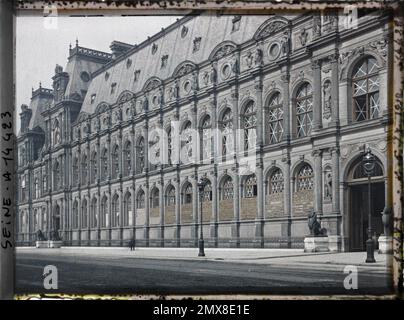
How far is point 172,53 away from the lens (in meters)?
6.03

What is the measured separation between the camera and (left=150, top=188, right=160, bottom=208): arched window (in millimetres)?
5881

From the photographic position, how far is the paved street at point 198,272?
192 inches

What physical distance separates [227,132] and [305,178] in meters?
1.38

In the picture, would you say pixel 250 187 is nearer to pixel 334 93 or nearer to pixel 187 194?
pixel 187 194

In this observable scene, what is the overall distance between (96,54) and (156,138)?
1.25 meters

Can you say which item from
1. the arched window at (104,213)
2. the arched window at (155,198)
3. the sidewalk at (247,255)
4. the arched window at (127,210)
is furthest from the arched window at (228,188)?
the arched window at (104,213)

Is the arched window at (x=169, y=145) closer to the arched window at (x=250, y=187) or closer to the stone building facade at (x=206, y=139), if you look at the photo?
the stone building facade at (x=206, y=139)

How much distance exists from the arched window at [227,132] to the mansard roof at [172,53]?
0.72m

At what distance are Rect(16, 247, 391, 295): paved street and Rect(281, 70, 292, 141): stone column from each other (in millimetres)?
1486

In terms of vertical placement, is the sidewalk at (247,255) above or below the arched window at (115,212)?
below

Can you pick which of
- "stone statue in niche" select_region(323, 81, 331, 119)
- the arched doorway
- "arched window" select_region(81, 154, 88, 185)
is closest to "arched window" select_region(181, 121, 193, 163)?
"arched window" select_region(81, 154, 88, 185)

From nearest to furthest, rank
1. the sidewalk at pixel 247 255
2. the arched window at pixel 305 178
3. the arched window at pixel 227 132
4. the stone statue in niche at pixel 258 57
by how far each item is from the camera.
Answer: the sidewalk at pixel 247 255 → the arched window at pixel 227 132 → the stone statue in niche at pixel 258 57 → the arched window at pixel 305 178

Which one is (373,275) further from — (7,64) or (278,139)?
(7,64)
